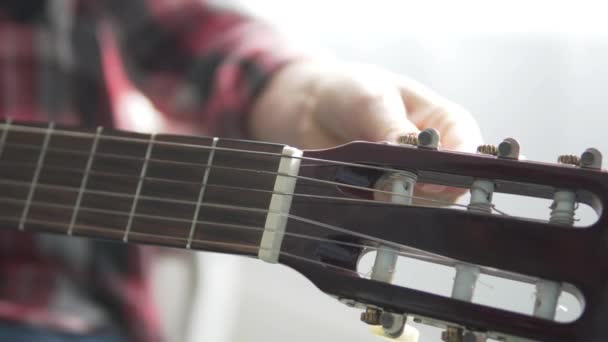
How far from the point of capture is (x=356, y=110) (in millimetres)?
472

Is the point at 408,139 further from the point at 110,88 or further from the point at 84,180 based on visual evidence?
the point at 110,88

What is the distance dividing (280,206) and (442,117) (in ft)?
0.40

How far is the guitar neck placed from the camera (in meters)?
0.43

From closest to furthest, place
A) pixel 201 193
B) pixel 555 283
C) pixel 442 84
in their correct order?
pixel 555 283 → pixel 201 193 → pixel 442 84

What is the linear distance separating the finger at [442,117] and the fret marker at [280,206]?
0.09m

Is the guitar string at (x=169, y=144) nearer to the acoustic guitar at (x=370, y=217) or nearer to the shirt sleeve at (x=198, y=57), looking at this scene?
the acoustic guitar at (x=370, y=217)

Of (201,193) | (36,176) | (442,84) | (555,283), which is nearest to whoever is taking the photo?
(555,283)

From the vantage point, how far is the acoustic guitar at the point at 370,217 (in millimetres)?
344

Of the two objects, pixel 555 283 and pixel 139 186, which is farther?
pixel 139 186

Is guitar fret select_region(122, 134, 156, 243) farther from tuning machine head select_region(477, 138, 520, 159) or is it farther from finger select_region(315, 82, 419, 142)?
tuning machine head select_region(477, 138, 520, 159)

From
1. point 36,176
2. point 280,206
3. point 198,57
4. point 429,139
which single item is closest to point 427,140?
point 429,139

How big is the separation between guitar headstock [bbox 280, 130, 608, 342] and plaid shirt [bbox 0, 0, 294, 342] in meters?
0.30

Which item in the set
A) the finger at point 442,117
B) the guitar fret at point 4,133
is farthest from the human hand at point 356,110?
the guitar fret at point 4,133

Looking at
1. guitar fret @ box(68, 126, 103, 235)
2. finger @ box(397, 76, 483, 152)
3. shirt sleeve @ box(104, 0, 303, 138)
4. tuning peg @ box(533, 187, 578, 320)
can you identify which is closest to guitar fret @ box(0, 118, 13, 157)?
guitar fret @ box(68, 126, 103, 235)
